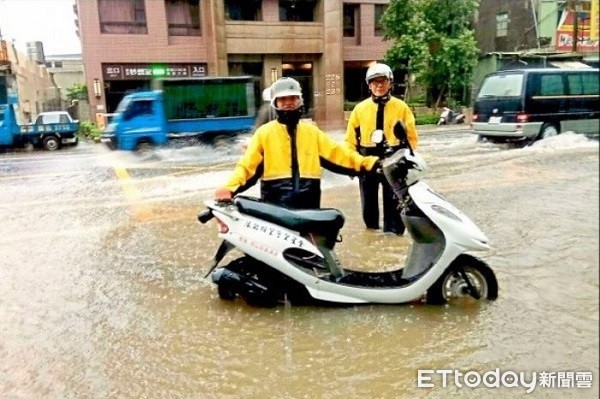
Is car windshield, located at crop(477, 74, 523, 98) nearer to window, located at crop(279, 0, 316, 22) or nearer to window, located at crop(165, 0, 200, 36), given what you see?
window, located at crop(279, 0, 316, 22)

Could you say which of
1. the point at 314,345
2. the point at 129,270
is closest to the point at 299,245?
the point at 314,345

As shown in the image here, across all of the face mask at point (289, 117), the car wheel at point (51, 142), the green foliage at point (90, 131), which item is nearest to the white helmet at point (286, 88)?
the face mask at point (289, 117)

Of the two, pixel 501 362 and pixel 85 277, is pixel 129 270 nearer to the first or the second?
pixel 85 277

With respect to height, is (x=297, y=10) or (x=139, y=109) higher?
(x=297, y=10)

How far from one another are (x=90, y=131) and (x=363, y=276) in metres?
19.2

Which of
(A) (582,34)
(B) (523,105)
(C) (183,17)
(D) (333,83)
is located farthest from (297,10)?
(A) (582,34)

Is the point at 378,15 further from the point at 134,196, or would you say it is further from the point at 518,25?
the point at 134,196

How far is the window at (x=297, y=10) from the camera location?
24609 mm

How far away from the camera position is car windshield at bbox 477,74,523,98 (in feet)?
35.0

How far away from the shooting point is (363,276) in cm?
Result: 372

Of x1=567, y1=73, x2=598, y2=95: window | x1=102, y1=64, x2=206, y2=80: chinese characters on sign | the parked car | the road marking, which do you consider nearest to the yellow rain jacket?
x1=567, y1=73, x2=598, y2=95: window

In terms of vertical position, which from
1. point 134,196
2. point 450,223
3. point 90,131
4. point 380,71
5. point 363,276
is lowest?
point 134,196

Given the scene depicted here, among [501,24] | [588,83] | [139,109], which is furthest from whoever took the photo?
[501,24]

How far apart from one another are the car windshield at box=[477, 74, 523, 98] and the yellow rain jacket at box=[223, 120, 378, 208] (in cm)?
795
